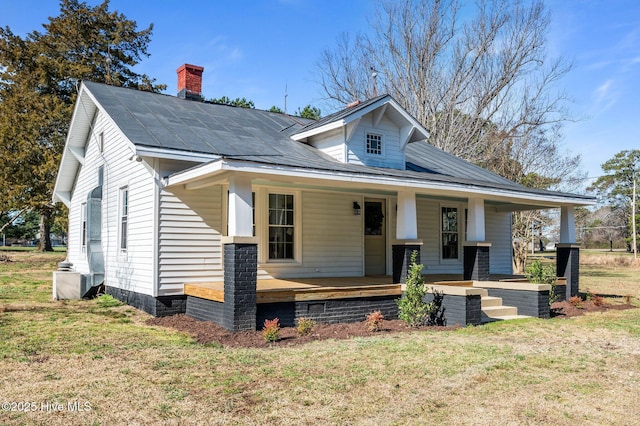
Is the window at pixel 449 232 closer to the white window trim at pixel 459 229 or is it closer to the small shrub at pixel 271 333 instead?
the white window trim at pixel 459 229

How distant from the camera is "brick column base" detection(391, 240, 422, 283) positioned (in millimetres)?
10414

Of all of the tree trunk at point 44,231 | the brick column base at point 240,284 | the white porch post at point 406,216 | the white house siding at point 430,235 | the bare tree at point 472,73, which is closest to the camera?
the brick column base at point 240,284

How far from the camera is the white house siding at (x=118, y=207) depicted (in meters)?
10.1

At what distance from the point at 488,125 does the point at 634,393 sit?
22004 mm

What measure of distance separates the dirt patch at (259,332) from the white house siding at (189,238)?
0.78 m

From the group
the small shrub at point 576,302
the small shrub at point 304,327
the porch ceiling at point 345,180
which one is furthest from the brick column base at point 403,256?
the small shrub at point 576,302

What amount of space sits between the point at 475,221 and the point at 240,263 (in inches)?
236

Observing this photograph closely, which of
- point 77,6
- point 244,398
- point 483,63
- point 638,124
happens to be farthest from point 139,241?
point 638,124

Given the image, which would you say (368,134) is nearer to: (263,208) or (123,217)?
(263,208)

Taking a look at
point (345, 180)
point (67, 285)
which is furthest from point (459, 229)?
point (67, 285)

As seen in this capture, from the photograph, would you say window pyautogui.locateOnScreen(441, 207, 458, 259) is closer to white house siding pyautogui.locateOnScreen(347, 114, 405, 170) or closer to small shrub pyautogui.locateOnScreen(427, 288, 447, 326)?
white house siding pyautogui.locateOnScreen(347, 114, 405, 170)

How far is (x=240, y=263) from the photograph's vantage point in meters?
8.09

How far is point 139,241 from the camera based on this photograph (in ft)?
34.2

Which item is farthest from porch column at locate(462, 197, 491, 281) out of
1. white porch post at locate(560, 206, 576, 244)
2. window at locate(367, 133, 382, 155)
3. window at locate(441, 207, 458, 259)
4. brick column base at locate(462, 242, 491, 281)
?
white porch post at locate(560, 206, 576, 244)
